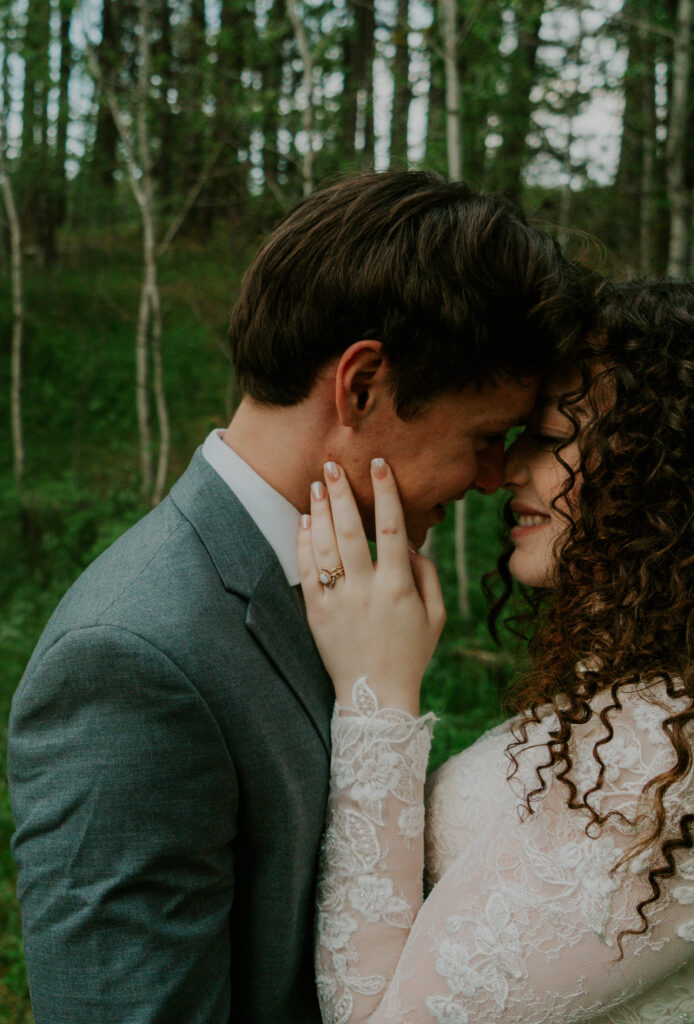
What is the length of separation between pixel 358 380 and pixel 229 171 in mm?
8540

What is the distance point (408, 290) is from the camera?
160 centimetres

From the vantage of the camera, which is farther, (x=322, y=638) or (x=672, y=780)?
(x=322, y=638)

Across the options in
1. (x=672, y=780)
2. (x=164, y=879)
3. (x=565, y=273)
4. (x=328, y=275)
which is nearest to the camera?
(x=164, y=879)

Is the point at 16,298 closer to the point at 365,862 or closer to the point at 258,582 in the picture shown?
the point at 258,582

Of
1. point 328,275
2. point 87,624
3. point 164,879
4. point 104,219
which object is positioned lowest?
point 164,879

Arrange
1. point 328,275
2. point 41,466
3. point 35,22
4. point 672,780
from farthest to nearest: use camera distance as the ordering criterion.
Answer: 1. point 41,466
2. point 35,22
3. point 328,275
4. point 672,780

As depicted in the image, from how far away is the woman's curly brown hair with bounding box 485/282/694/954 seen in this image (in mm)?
1679

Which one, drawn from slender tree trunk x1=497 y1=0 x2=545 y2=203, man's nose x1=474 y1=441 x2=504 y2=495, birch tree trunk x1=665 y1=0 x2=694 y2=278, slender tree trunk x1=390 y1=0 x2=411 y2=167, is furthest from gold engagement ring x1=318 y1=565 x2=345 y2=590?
slender tree trunk x1=390 y1=0 x2=411 y2=167

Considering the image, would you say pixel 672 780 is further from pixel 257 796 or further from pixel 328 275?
pixel 328 275

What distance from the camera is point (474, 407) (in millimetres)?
1809

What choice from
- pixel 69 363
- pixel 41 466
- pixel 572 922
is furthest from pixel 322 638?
pixel 69 363

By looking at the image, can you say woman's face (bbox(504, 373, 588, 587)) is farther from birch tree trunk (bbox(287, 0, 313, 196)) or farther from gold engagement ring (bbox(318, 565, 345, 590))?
birch tree trunk (bbox(287, 0, 313, 196))

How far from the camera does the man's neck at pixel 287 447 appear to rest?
5.81ft

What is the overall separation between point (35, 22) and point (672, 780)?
11096 mm
